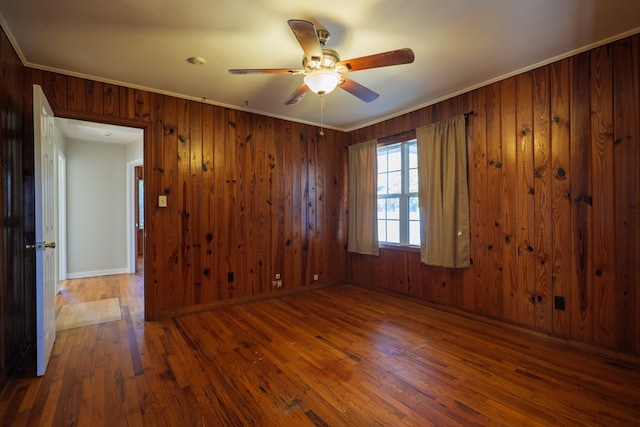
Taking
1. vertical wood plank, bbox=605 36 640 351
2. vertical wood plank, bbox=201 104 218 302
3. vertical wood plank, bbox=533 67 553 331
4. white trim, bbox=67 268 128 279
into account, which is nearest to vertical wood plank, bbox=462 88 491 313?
vertical wood plank, bbox=533 67 553 331

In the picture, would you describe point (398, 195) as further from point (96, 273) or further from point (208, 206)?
point (96, 273)

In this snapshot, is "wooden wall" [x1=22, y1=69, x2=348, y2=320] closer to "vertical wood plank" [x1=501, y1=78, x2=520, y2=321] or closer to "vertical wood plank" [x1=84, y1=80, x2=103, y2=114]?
"vertical wood plank" [x1=84, y1=80, x2=103, y2=114]

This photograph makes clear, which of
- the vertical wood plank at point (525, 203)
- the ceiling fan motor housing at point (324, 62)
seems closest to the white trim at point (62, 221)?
the ceiling fan motor housing at point (324, 62)

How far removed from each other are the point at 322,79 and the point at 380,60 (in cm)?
41

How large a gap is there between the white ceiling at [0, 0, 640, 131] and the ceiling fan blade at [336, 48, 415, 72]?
325mm

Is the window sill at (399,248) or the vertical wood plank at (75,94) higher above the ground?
the vertical wood plank at (75,94)

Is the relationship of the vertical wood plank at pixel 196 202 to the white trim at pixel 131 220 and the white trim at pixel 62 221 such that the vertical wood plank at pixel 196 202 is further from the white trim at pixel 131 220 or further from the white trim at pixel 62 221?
the white trim at pixel 62 221

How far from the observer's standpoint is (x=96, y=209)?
17.6 ft

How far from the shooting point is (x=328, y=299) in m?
3.94

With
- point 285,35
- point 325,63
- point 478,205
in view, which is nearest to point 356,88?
point 325,63

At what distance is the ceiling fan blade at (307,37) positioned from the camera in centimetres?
157

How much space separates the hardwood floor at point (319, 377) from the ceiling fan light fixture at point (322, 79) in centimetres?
204

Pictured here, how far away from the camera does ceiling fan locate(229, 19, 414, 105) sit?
5.64 ft

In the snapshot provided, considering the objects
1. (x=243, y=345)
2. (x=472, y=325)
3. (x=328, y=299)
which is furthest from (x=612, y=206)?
(x=243, y=345)
